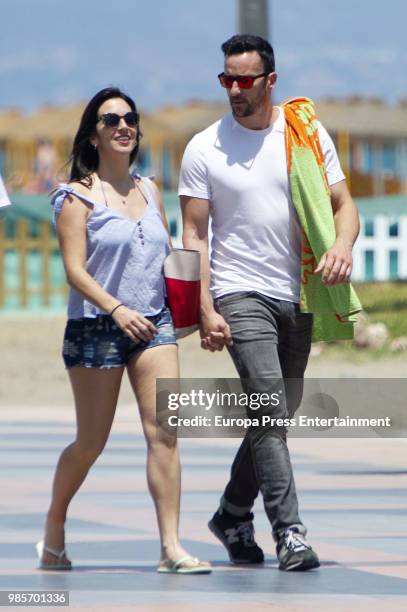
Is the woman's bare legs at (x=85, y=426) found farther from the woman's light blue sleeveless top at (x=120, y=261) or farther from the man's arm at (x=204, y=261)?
the man's arm at (x=204, y=261)

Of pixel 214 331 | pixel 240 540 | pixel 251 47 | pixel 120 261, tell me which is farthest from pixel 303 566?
pixel 251 47

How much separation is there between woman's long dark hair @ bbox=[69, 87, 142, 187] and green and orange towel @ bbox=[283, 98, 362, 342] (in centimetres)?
60

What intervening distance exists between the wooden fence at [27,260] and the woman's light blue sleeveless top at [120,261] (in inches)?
701

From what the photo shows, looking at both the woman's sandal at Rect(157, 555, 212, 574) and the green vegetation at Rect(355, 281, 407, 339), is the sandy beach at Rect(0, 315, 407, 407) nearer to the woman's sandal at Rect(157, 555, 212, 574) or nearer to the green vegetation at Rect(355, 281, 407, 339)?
the green vegetation at Rect(355, 281, 407, 339)

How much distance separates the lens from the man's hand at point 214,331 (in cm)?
675

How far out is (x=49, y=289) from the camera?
81.3 ft

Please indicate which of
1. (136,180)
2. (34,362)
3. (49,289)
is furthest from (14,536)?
(49,289)

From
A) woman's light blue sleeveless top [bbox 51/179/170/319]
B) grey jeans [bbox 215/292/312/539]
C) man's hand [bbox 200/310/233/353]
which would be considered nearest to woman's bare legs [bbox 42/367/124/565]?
woman's light blue sleeveless top [bbox 51/179/170/319]

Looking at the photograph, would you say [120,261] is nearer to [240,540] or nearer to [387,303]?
[240,540]

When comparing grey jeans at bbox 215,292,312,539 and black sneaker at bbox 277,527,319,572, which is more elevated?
grey jeans at bbox 215,292,312,539

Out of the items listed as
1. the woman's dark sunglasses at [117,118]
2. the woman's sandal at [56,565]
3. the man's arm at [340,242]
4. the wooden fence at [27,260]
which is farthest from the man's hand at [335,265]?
the wooden fence at [27,260]

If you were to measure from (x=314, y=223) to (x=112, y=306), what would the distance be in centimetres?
84

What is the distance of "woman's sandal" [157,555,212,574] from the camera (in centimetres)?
665

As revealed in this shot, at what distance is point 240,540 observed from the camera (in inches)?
278
